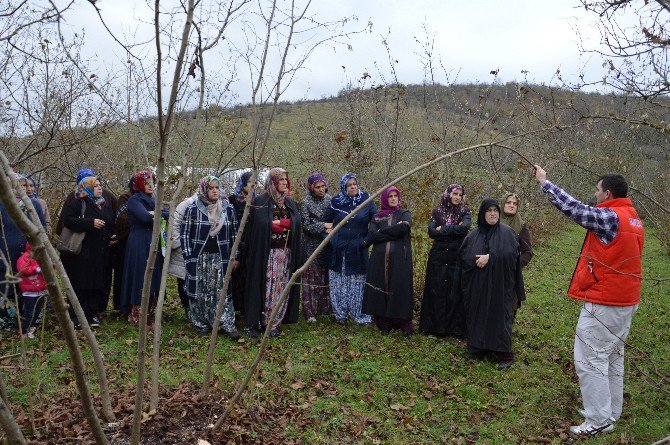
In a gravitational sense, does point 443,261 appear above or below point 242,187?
below

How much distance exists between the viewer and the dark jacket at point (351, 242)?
737 cm

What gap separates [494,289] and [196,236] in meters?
3.62

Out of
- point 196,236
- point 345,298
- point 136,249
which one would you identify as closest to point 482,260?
point 345,298

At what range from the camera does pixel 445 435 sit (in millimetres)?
4910

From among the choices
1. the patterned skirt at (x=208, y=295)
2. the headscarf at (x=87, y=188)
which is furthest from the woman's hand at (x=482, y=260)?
the headscarf at (x=87, y=188)

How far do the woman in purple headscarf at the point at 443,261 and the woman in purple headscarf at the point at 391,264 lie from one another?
13.5 inches

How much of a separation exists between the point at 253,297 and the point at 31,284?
8.30 ft

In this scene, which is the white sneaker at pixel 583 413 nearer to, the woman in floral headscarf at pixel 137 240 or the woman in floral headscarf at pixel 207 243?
the woman in floral headscarf at pixel 207 243

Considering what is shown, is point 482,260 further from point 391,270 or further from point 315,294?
point 315,294

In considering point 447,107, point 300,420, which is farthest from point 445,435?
point 447,107

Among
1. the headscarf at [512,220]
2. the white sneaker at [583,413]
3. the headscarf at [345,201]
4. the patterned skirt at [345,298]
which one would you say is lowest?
the white sneaker at [583,413]

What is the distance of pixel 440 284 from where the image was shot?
24.0 ft

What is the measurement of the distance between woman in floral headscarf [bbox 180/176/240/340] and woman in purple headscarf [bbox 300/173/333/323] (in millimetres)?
1129

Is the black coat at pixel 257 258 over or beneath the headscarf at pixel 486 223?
beneath
